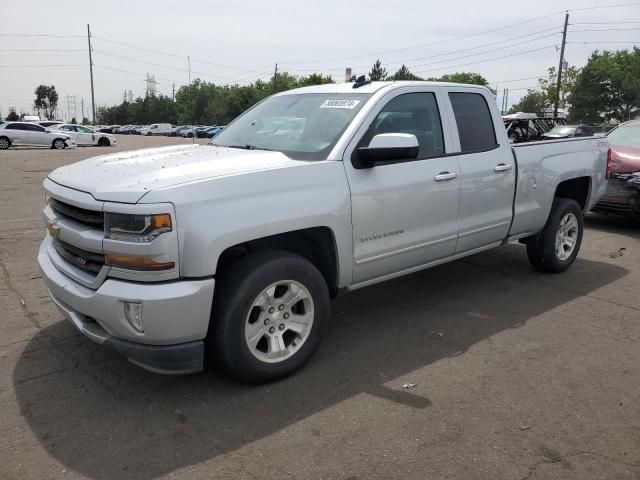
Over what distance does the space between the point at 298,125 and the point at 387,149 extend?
89 centimetres

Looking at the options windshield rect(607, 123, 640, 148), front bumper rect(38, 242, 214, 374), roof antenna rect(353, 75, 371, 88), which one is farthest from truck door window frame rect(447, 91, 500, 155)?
windshield rect(607, 123, 640, 148)

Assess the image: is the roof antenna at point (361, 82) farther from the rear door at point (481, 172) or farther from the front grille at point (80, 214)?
the front grille at point (80, 214)

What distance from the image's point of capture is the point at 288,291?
A: 345cm

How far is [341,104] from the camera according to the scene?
13.6 ft

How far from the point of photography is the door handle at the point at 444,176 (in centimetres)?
425

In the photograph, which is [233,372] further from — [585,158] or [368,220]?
[585,158]

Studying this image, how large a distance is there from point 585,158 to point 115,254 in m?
5.02

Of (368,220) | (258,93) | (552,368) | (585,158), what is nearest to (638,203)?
(585,158)

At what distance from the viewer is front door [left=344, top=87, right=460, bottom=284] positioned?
149 inches

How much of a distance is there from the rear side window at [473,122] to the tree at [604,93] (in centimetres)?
5447

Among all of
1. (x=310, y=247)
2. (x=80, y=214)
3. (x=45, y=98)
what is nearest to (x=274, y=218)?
(x=310, y=247)

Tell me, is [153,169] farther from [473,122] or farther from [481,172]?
[473,122]

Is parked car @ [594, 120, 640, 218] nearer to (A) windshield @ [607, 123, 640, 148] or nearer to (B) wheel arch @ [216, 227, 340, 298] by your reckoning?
(A) windshield @ [607, 123, 640, 148]

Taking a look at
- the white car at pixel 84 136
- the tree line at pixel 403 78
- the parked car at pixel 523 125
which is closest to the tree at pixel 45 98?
the tree line at pixel 403 78
